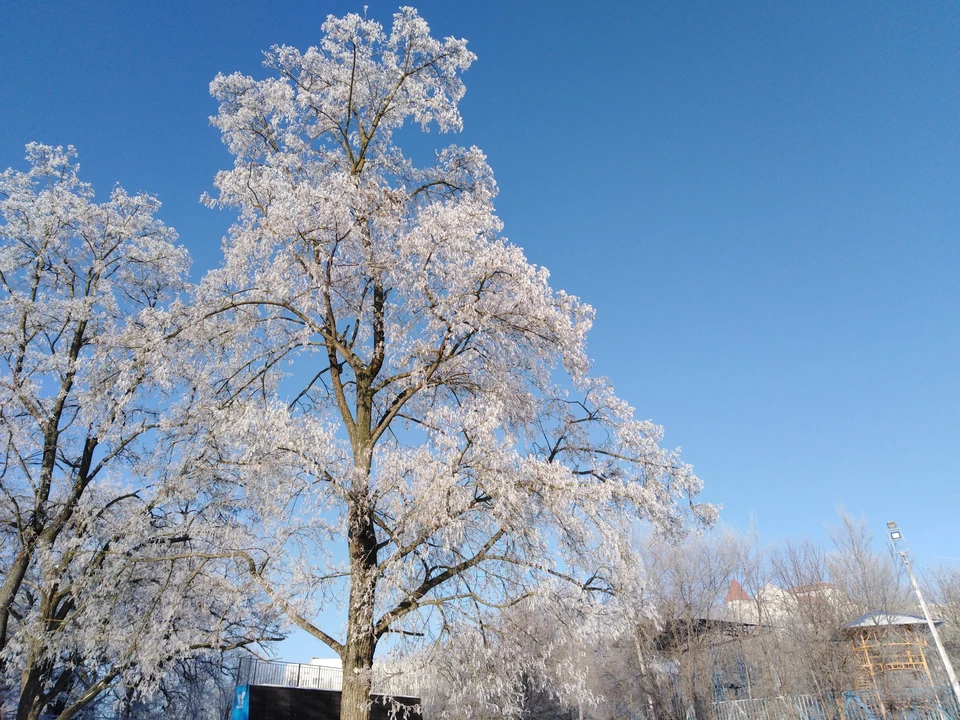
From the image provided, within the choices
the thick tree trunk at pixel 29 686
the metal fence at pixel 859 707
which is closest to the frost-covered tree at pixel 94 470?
the thick tree trunk at pixel 29 686

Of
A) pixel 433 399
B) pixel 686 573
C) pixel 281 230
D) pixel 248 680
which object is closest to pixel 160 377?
pixel 281 230

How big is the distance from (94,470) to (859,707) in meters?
25.0

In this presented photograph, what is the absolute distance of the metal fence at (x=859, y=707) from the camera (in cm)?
2205

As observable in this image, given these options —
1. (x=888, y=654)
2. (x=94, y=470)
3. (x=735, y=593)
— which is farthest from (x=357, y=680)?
(x=735, y=593)

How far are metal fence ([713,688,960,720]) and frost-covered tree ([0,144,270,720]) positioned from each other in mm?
19725

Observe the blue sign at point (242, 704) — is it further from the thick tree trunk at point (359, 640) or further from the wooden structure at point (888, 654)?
the wooden structure at point (888, 654)

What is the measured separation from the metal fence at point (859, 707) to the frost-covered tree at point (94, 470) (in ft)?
64.7

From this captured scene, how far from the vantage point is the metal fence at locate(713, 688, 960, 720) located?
72.3ft

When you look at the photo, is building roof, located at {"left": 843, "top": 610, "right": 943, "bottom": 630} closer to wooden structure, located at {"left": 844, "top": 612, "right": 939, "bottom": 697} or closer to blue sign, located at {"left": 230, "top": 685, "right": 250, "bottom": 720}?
wooden structure, located at {"left": 844, "top": 612, "right": 939, "bottom": 697}

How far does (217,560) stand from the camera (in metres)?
10.8

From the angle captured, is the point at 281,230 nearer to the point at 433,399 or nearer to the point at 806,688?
the point at 433,399

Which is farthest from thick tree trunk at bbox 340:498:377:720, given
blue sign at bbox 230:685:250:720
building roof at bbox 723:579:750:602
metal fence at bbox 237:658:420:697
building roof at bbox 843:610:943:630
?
building roof at bbox 723:579:750:602

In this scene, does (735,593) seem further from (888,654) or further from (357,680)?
(357,680)

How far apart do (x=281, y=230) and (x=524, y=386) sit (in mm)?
4669
